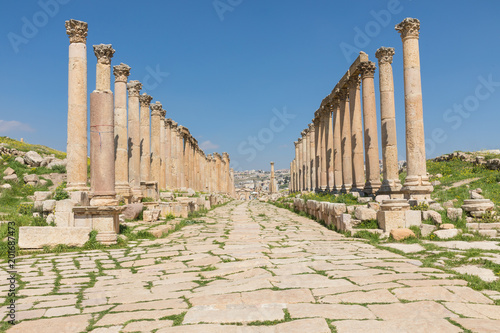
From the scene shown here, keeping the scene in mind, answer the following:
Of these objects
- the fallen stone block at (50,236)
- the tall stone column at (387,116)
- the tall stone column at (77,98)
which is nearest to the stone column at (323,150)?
the tall stone column at (387,116)

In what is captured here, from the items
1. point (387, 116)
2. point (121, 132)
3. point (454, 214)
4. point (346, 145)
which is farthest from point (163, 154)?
point (454, 214)

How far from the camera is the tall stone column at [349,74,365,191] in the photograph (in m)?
20.1

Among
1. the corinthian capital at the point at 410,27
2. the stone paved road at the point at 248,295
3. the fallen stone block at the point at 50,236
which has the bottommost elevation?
the stone paved road at the point at 248,295

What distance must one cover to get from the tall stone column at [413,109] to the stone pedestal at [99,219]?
9742mm

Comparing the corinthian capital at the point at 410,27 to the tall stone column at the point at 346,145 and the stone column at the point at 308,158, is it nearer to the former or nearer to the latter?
the tall stone column at the point at 346,145

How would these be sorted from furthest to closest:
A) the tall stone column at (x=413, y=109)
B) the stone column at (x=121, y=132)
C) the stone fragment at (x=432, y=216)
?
the stone column at (x=121, y=132) → the tall stone column at (x=413, y=109) → the stone fragment at (x=432, y=216)

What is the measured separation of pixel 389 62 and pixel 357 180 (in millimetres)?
6088

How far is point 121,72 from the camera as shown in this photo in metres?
18.1

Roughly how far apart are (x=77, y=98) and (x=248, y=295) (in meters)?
10.7

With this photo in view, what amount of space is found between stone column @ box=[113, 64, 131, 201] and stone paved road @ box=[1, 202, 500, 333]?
31.4ft

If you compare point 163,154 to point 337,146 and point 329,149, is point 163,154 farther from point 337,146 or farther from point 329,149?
point 337,146

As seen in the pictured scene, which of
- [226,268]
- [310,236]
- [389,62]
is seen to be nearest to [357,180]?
[389,62]

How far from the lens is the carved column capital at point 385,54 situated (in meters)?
16.6

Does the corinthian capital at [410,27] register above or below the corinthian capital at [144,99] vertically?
above
